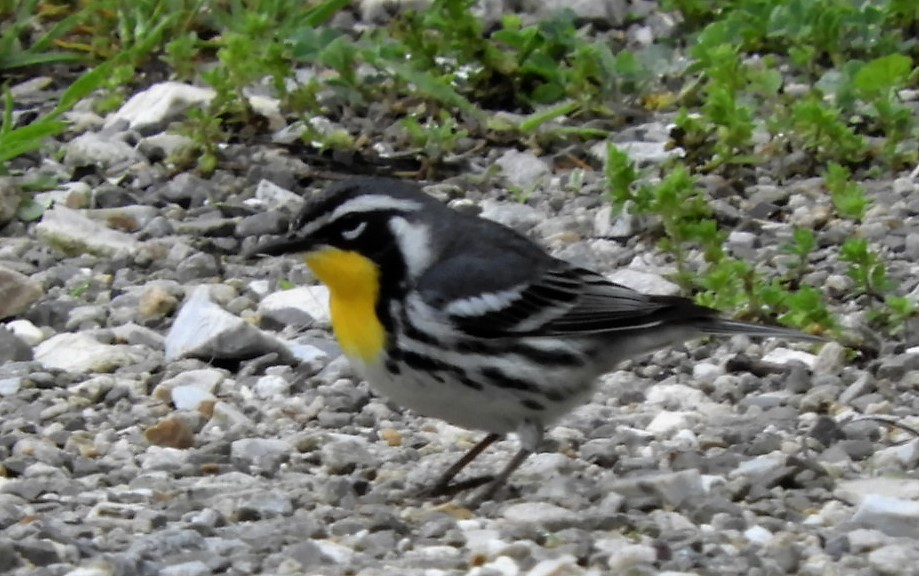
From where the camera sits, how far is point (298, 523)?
155 inches

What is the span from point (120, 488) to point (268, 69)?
2.67 m

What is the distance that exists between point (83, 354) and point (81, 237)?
959mm

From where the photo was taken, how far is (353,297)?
448 cm

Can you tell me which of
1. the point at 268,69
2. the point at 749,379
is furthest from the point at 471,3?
the point at 749,379

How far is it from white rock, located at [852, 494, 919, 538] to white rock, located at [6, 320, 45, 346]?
2.49 metres

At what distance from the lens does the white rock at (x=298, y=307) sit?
217 inches

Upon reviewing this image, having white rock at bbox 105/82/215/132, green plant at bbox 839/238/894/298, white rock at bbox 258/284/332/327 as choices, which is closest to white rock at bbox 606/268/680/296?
green plant at bbox 839/238/894/298

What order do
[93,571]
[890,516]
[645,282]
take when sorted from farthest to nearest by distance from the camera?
[645,282]
[890,516]
[93,571]

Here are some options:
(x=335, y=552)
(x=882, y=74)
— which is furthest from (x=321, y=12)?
(x=335, y=552)

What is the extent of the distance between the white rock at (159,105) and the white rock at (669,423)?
110 inches

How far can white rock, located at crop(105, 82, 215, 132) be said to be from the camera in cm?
695

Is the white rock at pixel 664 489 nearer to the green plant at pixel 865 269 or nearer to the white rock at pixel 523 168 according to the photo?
the green plant at pixel 865 269

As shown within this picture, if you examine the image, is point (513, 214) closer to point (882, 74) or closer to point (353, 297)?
point (882, 74)

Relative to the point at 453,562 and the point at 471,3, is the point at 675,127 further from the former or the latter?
the point at 453,562
